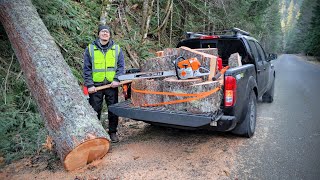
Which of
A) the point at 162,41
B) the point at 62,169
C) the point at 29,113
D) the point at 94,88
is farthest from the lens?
the point at 162,41

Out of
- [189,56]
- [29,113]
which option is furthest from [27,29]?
[189,56]

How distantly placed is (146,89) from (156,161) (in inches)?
46.0

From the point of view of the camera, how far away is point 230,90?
397 centimetres

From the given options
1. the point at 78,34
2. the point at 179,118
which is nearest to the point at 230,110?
the point at 179,118

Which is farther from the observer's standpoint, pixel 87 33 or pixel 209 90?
pixel 87 33

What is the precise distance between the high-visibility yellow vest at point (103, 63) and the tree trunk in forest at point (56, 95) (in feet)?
1.54

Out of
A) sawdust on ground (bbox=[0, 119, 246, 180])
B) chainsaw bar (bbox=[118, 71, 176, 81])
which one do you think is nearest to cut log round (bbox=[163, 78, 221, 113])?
chainsaw bar (bbox=[118, 71, 176, 81])

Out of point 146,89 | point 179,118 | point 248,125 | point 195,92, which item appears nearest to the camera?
point 179,118

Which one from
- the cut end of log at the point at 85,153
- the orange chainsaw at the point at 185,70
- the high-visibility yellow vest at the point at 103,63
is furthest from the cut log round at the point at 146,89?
the cut end of log at the point at 85,153

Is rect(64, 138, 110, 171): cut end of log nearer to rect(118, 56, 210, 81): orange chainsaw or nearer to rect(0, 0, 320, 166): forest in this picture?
rect(0, 0, 320, 166): forest

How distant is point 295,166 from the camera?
12.6ft

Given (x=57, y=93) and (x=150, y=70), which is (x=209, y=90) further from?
(x=57, y=93)

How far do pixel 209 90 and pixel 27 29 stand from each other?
11.1 feet

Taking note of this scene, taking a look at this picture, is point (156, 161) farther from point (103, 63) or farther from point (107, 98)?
point (103, 63)
